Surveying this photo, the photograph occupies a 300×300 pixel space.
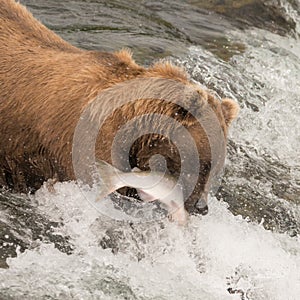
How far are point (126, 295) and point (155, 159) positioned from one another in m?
0.84

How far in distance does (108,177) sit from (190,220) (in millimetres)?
728

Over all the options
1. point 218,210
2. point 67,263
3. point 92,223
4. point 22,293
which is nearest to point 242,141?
point 218,210

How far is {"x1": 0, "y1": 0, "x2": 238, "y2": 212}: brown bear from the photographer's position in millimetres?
4852

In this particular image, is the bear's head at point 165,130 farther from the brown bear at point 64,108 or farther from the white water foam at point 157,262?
the white water foam at point 157,262

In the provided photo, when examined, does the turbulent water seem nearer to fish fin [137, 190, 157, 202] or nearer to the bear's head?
fish fin [137, 190, 157, 202]

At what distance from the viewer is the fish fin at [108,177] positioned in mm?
4754

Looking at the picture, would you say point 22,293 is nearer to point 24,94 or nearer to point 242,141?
point 24,94

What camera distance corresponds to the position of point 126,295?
4.79 metres

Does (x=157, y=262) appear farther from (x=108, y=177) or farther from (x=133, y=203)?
(x=108, y=177)

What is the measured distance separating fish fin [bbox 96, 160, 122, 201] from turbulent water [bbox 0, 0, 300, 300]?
1.16ft

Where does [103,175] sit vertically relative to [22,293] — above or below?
above

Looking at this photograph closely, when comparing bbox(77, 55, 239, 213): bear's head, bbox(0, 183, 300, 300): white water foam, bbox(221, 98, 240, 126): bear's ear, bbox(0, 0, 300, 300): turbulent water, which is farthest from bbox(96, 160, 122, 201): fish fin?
bbox(221, 98, 240, 126): bear's ear

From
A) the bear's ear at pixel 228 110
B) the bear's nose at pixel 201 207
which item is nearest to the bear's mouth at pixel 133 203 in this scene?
the bear's nose at pixel 201 207

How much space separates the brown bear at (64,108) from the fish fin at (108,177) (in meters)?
0.09
